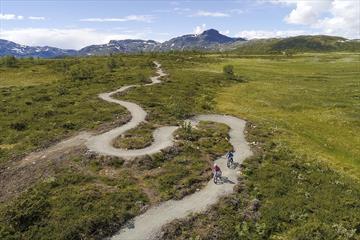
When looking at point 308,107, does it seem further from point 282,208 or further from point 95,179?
point 95,179

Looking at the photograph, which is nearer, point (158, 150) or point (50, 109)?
point (158, 150)

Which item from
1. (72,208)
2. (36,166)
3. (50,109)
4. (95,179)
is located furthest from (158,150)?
(50,109)

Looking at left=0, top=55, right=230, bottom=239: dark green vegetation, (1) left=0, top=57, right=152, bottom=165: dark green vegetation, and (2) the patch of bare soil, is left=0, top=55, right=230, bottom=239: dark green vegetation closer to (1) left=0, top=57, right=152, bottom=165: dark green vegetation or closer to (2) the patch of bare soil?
(1) left=0, top=57, right=152, bottom=165: dark green vegetation

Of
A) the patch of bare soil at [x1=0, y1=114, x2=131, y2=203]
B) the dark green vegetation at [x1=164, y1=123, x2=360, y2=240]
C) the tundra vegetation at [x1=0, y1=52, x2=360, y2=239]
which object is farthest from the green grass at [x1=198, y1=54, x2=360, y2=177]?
the patch of bare soil at [x1=0, y1=114, x2=131, y2=203]

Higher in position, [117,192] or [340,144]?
[117,192]

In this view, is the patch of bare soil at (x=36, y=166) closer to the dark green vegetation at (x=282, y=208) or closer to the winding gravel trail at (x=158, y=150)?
the winding gravel trail at (x=158, y=150)

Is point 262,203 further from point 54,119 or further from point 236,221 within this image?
point 54,119

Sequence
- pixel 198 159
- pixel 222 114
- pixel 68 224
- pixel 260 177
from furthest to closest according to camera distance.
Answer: pixel 222 114 < pixel 198 159 < pixel 260 177 < pixel 68 224

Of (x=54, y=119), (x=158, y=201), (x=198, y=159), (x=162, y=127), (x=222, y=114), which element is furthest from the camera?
(x=222, y=114)

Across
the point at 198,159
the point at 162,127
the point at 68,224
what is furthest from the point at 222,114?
the point at 68,224
